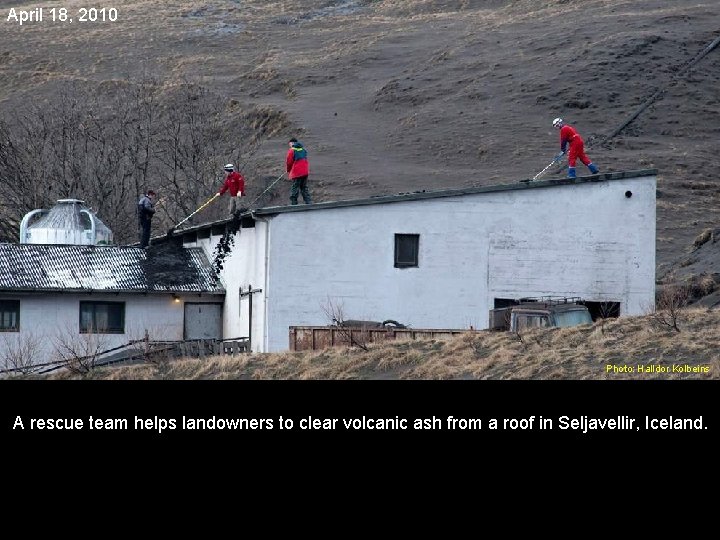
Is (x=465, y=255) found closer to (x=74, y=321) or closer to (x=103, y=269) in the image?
(x=103, y=269)

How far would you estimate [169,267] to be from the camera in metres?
38.6

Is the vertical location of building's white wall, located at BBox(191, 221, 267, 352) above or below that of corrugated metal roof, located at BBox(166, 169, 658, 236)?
below

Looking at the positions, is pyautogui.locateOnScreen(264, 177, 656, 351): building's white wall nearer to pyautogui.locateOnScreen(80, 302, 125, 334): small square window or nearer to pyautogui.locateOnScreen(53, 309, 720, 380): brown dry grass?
pyautogui.locateOnScreen(80, 302, 125, 334): small square window

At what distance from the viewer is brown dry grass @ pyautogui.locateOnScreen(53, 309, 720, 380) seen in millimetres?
23703

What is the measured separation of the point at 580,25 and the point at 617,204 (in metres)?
56.5

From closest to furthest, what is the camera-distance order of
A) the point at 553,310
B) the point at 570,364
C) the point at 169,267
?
1. the point at 570,364
2. the point at 553,310
3. the point at 169,267

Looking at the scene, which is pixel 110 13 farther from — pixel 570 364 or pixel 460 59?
pixel 570 364

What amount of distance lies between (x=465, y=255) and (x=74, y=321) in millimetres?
9091

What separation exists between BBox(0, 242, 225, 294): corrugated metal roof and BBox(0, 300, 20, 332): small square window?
A: 0.53m

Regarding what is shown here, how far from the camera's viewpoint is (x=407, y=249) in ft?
117

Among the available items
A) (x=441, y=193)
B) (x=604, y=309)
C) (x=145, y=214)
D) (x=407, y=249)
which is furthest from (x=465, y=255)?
(x=145, y=214)

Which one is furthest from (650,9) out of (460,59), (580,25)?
(460,59)

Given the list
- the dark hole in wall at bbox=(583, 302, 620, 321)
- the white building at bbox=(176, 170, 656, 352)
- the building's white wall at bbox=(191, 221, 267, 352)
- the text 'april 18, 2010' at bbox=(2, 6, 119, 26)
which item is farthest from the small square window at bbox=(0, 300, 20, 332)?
the text 'april 18, 2010' at bbox=(2, 6, 119, 26)

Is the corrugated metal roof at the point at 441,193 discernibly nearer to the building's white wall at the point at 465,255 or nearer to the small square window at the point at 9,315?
the building's white wall at the point at 465,255
